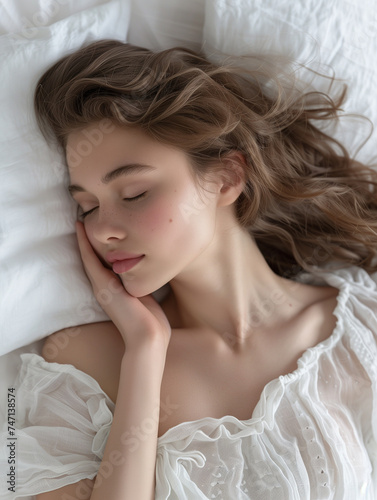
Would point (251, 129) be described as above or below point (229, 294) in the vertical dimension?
above

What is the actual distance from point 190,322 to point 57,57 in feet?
2.73

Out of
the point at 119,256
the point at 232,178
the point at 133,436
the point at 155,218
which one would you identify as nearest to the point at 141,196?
the point at 155,218

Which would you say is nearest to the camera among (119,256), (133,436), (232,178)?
(133,436)

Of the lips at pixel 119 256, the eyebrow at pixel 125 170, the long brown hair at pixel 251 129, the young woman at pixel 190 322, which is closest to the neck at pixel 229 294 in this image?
the young woman at pixel 190 322

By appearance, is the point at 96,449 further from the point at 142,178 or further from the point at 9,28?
the point at 9,28

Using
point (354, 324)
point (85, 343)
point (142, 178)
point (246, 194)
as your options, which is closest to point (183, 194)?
point (142, 178)

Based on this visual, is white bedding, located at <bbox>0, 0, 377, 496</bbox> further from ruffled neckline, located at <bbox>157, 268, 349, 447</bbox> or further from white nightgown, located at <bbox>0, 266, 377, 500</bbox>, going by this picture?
ruffled neckline, located at <bbox>157, 268, 349, 447</bbox>

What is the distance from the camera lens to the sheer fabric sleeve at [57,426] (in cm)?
153

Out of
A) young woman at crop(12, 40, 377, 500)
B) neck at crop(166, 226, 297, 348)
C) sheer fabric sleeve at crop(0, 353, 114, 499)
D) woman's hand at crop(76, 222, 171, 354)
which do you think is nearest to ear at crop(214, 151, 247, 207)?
young woman at crop(12, 40, 377, 500)

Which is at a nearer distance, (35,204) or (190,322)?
(35,204)

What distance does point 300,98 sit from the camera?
183 centimetres

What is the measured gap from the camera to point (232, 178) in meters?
1.72

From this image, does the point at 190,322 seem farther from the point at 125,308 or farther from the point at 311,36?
the point at 311,36

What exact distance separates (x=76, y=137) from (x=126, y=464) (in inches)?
32.7
